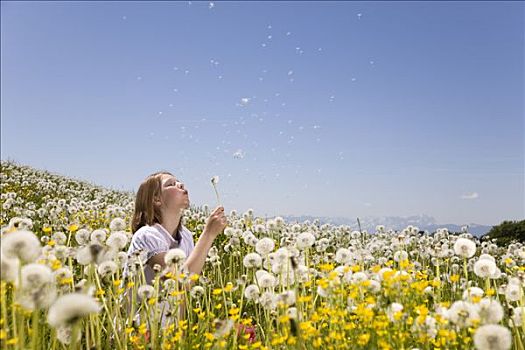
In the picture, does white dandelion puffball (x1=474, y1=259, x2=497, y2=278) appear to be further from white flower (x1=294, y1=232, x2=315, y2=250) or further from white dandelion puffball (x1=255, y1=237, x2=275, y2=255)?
white dandelion puffball (x1=255, y1=237, x2=275, y2=255)

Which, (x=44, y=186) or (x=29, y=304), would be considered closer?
(x=29, y=304)

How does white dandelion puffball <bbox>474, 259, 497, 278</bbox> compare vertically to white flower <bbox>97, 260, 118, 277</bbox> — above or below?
below

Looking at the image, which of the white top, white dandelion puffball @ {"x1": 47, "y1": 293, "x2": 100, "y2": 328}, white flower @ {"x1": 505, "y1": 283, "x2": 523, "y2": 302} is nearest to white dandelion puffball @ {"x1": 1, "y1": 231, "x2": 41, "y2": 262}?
white dandelion puffball @ {"x1": 47, "y1": 293, "x2": 100, "y2": 328}

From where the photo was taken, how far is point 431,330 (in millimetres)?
3047

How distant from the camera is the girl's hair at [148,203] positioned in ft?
21.2

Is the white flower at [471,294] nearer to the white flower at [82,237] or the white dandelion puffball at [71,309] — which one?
the white dandelion puffball at [71,309]

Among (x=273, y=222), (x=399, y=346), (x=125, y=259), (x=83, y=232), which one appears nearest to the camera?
(x=399, y=346)

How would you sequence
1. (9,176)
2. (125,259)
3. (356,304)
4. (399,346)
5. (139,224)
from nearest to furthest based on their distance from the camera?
(399,346)
(356,304)
(125,259)
(139,224)
(9,176)

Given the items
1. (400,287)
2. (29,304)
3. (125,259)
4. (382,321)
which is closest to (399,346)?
(382,321)

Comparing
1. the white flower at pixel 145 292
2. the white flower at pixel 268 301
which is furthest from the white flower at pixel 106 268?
the white flower at pixel 268 301

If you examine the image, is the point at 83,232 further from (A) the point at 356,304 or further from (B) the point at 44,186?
(B) the point at 44,186

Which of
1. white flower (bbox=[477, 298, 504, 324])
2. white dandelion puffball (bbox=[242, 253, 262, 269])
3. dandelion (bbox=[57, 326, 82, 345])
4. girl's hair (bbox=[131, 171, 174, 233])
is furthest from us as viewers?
girl's hair (bbox=[131, 171, 174, 233])

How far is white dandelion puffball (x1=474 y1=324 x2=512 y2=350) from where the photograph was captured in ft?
7.89

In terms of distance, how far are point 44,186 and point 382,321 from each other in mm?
15861
